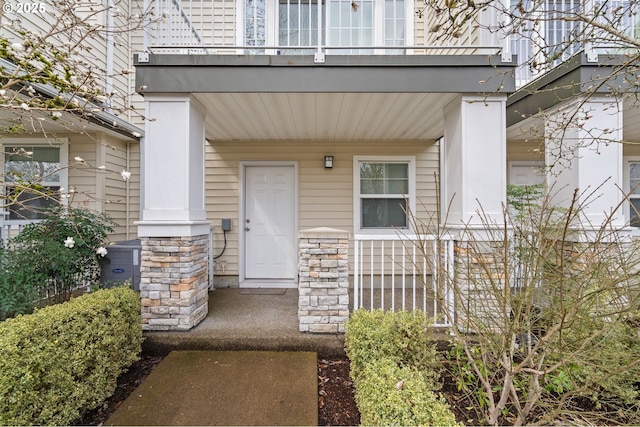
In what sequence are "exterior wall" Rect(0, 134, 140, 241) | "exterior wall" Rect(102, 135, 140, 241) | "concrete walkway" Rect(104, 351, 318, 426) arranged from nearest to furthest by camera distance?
"concrete walkway" Rect(104, 351, 318, 426)
"exterior wall" Rect(0, 134, 140, 241)
"exterior wall" Rect(102, 135, 140, 241)

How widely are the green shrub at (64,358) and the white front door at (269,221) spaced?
98.2 inches

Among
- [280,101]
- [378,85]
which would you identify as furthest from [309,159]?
[378,85]

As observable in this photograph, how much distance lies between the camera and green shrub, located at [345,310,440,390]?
234 cm

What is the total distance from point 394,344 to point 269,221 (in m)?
3.35

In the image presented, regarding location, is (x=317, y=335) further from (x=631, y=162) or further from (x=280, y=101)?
(x=631, y=162)

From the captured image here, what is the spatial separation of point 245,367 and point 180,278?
3.66ft

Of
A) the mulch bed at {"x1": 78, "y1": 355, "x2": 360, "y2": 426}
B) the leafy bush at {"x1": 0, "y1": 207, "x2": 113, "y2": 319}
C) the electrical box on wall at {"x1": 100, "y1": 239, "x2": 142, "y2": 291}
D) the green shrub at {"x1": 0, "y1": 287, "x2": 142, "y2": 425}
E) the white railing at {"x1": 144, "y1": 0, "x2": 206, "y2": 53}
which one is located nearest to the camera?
the green shrub at {"x1": 0, "y1": 287, "x2": 142, "y2": 425}

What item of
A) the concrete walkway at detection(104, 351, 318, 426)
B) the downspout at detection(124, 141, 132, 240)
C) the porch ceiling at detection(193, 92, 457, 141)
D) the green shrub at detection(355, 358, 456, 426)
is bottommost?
the concrete walkway at detection(104, 351, 318, 426)

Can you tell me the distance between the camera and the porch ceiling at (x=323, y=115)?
3.40m

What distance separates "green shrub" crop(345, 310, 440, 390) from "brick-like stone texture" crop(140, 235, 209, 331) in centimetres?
177

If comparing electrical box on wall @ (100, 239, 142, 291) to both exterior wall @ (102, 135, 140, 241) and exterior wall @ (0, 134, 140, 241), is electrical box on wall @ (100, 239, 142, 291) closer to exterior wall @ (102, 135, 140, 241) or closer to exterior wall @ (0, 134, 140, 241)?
exterior wall @ (0, 134, 140, 241)

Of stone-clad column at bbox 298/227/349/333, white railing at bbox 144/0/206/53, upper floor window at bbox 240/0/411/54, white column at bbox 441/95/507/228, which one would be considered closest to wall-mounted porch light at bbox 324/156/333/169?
upper floor window at bbox 240/0/411/54

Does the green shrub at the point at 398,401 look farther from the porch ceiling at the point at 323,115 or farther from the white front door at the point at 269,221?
the white front door at the point at 269,221

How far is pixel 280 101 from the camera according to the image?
351 cm
